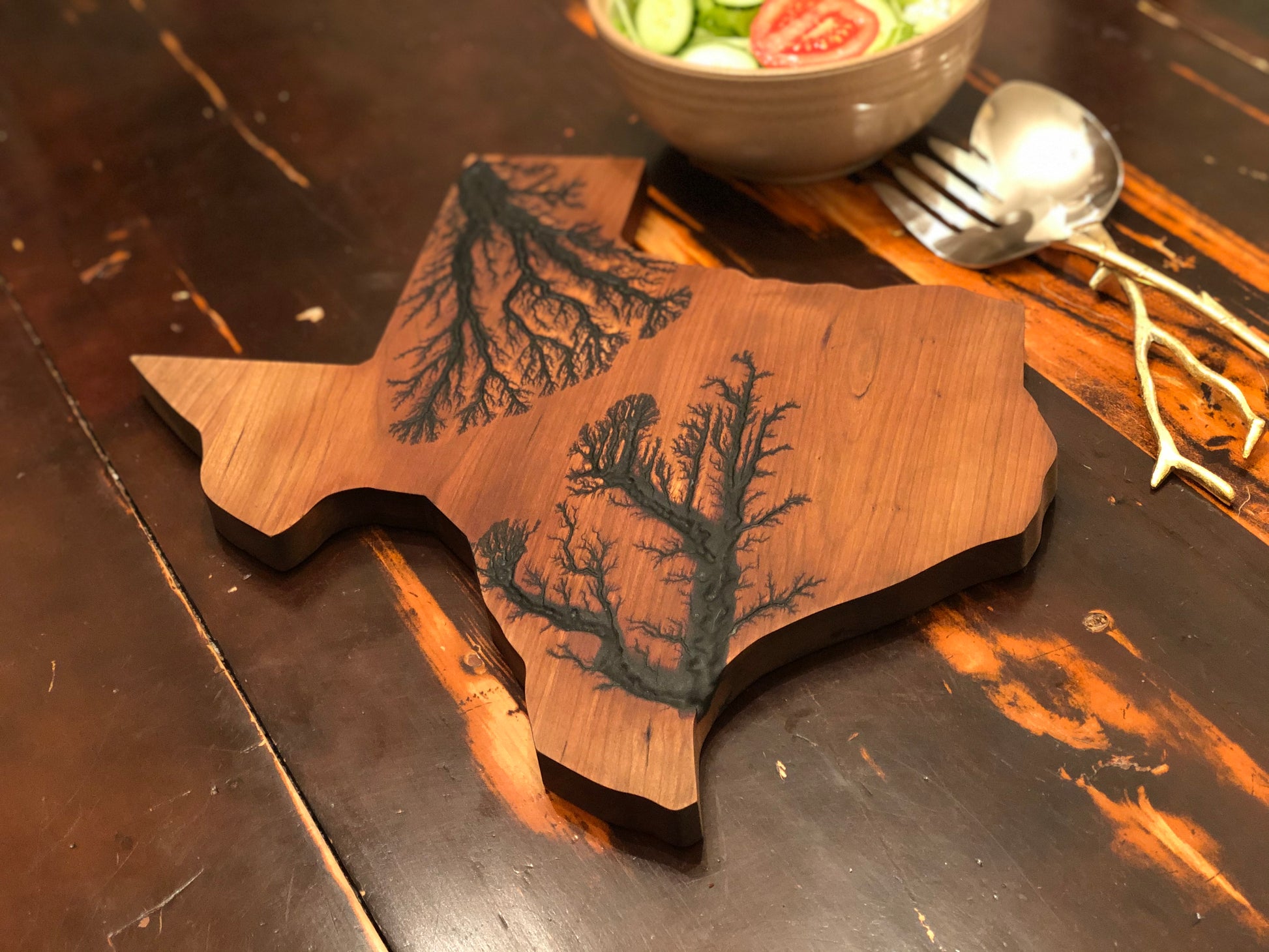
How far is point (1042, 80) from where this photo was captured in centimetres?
124

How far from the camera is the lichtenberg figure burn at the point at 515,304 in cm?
92

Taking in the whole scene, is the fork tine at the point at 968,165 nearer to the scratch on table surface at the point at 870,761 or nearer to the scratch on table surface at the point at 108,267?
the scratch on table surface at the point at 870,761

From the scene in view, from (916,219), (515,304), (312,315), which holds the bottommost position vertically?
(312,315)

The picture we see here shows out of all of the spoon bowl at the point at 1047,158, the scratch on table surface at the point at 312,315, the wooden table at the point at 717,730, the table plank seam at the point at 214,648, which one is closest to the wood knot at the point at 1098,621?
the wooden table at the point at 717,730

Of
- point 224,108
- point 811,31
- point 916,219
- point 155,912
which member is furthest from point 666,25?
point 155,912

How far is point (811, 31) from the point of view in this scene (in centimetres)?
101

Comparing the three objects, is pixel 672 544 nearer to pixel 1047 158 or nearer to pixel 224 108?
pixel 1047 158

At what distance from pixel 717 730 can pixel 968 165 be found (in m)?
0.67

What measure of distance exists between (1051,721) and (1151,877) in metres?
0.11

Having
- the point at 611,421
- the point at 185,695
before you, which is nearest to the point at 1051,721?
the point at 611,421

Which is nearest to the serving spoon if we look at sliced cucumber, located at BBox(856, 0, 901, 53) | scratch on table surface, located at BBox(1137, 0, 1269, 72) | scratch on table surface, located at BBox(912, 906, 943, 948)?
sliced cucumber, located at BBox(856, 0, 901, 53)

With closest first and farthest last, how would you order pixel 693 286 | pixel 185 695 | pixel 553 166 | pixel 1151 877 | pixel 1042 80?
pixel 1151 877, pixel 185 695, pixel 693 286, pixel 553 166, pixel 1042 80

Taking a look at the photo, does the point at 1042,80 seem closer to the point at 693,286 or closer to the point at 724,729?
the point at 693,286

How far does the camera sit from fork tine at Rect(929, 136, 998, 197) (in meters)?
1.07
